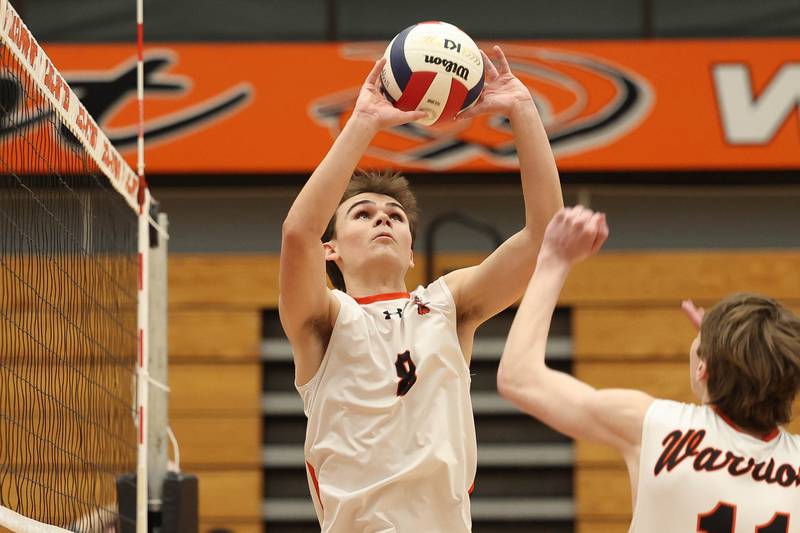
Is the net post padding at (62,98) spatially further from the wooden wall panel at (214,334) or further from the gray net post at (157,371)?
the wooden wall panel at (214,334)

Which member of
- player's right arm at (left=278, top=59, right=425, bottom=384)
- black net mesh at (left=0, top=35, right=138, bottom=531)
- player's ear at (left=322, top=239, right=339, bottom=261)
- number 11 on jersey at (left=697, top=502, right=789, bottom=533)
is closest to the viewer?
number 11 on jersey at (left=697, top=502, right=789, bottom=533)

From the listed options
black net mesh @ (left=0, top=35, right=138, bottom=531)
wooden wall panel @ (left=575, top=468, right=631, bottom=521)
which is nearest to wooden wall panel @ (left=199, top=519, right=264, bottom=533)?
black net mesh @ (left=0, top=35, right=138, bottom=531)

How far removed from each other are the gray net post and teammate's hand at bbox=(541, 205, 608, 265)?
3.77 m

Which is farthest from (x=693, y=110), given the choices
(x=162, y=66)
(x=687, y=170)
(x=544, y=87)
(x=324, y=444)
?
(x=324, y=444)

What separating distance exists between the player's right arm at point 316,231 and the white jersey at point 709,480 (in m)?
1.42

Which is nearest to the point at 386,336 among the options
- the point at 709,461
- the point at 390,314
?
the point at 390,314

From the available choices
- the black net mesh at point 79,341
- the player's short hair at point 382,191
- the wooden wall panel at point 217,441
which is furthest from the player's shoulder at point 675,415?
the wooden wall panel at point 217,441

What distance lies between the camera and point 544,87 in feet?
33.3

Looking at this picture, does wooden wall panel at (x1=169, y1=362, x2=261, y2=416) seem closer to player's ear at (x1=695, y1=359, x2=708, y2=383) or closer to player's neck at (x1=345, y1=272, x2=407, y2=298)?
player's neck at (x1=345, y1=272, x2=407, y2=298)

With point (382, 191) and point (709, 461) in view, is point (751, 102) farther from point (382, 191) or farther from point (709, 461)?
point (709, 461)

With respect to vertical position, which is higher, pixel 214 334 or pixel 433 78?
pixel 214 334

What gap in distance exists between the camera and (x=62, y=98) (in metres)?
4.92

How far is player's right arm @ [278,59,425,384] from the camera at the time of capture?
3.74m

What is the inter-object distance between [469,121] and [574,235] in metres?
7.52
